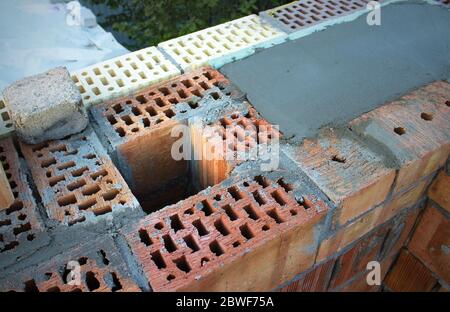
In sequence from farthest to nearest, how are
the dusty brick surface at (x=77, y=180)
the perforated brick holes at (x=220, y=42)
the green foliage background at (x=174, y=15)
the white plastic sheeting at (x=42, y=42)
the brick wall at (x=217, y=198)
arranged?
the green foliage background at (x=174, y=15) < the white plastic sheeting at (x=42, y=42) < the perforated brick holes at (x=220, y=42) < the dusty brick surface at (x=77, y=180) < the brick wall at (x=217, y=198)

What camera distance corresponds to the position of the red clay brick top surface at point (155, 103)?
2502 millimetres

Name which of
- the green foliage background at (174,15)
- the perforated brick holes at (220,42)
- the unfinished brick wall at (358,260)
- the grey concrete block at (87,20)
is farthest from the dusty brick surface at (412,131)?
the grey concrete block at (87,20)

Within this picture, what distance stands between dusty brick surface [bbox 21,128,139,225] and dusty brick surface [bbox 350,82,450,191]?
4.39 ft

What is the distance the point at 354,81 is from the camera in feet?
9.22

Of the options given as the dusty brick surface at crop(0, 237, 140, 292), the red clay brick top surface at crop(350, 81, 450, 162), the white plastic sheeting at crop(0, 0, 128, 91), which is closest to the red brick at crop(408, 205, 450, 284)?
the red clay brick top surface at crop(350, 81, 450, 162)

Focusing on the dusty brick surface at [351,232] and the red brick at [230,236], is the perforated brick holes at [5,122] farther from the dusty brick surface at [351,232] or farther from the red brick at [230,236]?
the dusty brick surface at [351,232]

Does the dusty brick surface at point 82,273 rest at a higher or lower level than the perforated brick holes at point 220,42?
lower

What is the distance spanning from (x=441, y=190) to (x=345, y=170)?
0.95 meters

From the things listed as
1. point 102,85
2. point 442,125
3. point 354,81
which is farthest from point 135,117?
point 442,125

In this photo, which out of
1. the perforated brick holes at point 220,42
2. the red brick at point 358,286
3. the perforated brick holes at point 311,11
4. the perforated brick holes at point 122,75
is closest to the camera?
the perforated brick holes at point 122,75

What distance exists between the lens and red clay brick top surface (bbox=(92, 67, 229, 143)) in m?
2.50

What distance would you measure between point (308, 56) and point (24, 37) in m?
2.38

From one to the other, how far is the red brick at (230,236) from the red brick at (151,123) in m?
0.54
